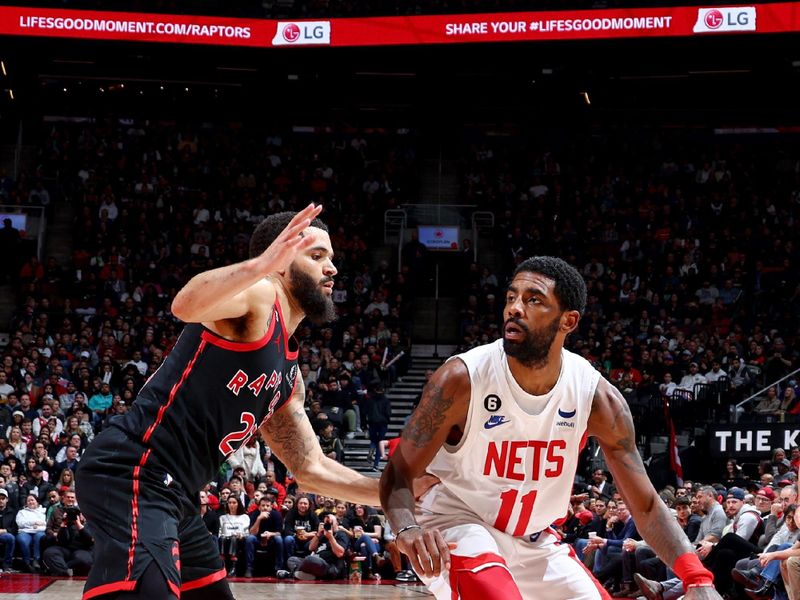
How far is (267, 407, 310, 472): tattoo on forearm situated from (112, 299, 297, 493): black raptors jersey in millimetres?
577

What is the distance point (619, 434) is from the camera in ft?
14.1

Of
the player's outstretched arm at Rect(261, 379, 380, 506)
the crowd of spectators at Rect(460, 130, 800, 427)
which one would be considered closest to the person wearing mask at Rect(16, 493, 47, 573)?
the crowd of spectators at Rect(460, 130, 800, 427)

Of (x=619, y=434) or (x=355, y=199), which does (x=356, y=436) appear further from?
(x=619, y=434)

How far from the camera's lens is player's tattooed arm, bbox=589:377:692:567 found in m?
4.24

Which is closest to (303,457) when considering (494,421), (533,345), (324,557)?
(494,421)

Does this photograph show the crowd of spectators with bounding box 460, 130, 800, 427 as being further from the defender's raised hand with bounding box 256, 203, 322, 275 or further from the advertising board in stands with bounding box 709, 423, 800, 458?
→ the defender's raised hand with bounding box 256, 203, 322, 275

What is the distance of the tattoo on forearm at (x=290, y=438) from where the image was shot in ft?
15.3

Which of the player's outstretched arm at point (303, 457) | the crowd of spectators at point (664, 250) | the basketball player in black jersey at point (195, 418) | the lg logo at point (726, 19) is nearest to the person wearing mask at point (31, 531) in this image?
the crowd of spectators at point (664, 250)

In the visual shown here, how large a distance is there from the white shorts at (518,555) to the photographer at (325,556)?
948 cm

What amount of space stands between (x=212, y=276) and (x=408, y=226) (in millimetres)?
21198

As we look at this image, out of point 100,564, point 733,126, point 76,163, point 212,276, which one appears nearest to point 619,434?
point 212,276

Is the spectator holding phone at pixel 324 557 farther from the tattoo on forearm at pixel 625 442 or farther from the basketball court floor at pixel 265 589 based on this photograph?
the tattoo on forearm at pixel 625 442

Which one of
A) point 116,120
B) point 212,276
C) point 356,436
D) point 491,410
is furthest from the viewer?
point 116,120

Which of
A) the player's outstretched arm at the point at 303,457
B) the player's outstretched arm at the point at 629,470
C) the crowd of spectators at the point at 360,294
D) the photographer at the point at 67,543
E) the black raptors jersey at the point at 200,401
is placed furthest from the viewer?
the crowd of spectators at the point at 360,294
